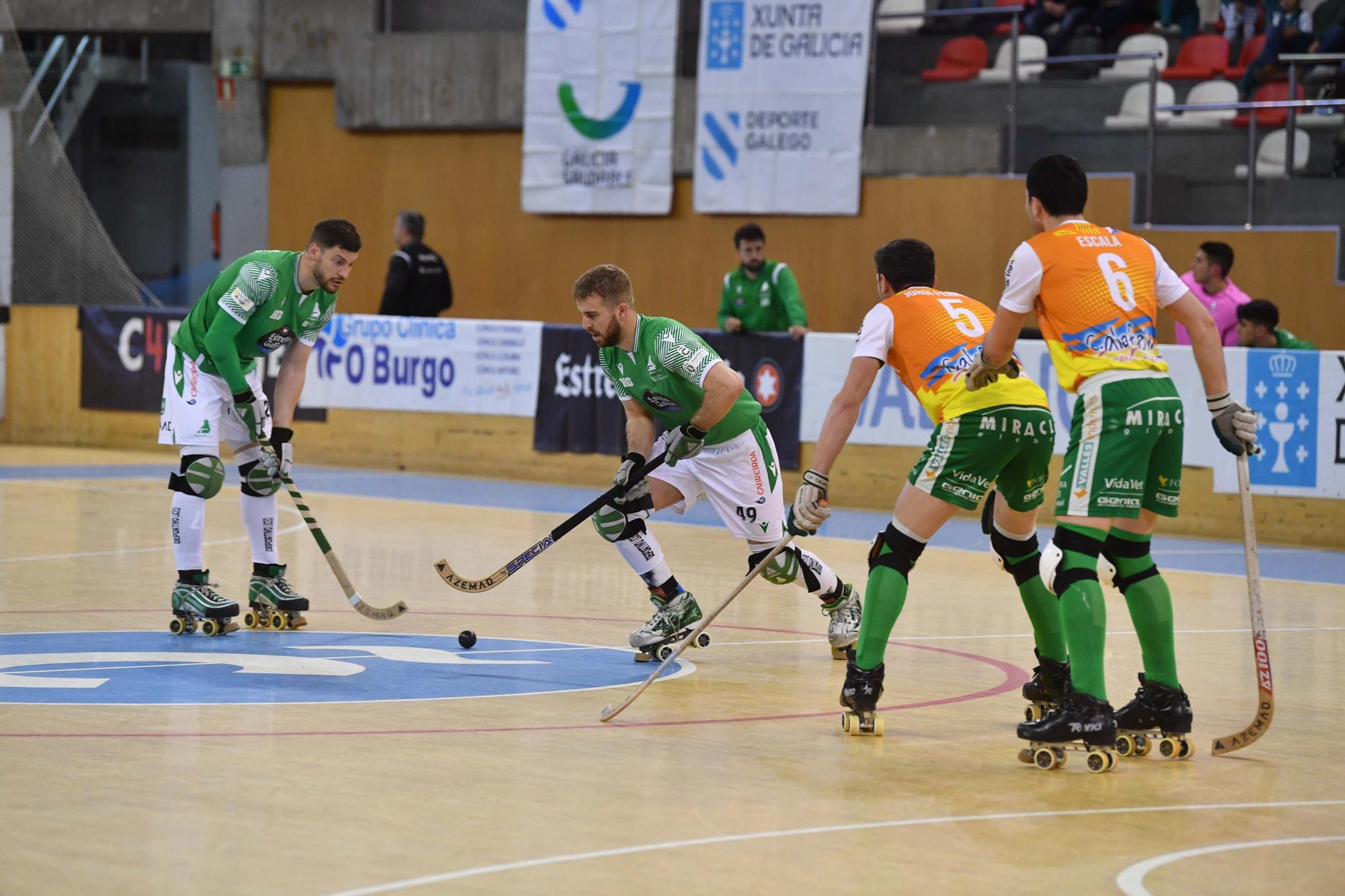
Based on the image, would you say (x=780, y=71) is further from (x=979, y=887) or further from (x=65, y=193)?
(x=979, y=887)

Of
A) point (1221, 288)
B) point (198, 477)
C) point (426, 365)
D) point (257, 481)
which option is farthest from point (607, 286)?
point (426, 365)

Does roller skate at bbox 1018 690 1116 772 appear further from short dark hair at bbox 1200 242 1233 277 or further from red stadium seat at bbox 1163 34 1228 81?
red stadium seat at bbox 1163 34 1228 81

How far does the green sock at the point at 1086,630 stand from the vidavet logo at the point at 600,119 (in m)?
14.0

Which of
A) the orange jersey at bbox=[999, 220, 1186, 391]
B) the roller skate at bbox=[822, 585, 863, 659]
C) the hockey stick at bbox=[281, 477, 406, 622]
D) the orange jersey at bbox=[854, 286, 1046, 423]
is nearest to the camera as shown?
the orange jersey at bbox=[999, 220, 1186, 391]

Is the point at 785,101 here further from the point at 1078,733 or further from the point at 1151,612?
the point at 1078,733

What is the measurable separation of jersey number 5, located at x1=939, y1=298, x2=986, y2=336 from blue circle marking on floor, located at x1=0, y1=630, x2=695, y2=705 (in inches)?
81.1

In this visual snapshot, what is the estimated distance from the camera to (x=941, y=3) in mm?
19125

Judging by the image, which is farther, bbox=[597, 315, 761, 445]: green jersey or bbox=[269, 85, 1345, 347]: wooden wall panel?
bbox=[269, 85, 1345, 347]: wooden wall panel

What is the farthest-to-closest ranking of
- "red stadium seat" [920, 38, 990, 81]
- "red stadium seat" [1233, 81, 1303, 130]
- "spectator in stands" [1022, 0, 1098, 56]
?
"red stadium seat" [920, 38, 990, 81], "spectator in stands" [1022, 0, 1098, 56], "red stadium seat" [1233, 81, 1303, 130]

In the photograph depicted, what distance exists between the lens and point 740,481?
8.24 metres

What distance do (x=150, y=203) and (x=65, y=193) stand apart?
13.8 ft

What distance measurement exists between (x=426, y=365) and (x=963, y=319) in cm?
1066

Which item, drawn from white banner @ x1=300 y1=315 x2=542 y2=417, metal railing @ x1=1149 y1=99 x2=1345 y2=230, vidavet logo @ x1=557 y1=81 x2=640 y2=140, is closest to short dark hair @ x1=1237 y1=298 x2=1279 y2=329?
metal railing @ x1=1149 y1=99 x2=1345 y2=230

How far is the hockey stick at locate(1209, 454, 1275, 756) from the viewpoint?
20.9 feet
